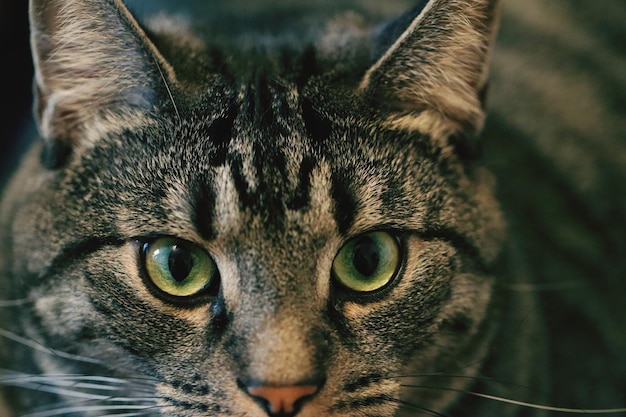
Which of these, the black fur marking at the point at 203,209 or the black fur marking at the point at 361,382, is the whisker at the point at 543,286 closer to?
the black fur marking at the point at 361,382

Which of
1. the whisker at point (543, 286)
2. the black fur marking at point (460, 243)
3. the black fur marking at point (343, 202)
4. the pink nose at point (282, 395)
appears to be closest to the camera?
the pink nose at point (282, 395)

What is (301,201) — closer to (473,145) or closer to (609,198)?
(473,145)

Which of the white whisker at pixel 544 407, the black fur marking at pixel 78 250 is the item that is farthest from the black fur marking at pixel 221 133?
the white whisker at pixel 544 407

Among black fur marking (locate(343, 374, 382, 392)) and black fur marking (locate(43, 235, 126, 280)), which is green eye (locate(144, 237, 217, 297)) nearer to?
black fur marking (locate(43, 235, 126, 280))

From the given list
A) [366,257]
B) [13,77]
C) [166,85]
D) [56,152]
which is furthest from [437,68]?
[13,77]

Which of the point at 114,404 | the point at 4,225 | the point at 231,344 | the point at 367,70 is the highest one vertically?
the point at 367,70

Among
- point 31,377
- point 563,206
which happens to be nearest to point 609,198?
point 563,206
